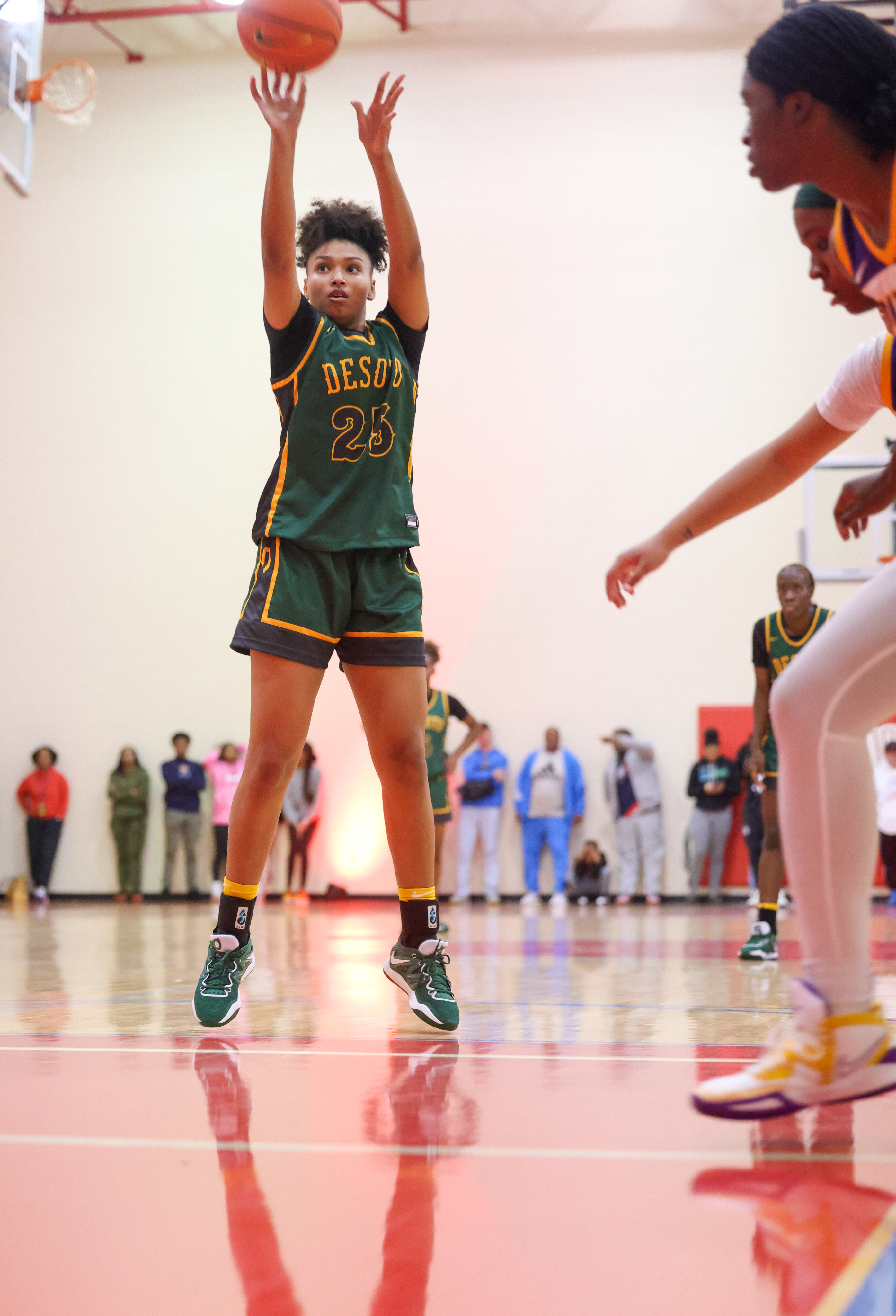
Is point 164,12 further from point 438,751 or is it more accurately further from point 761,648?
point 761,648

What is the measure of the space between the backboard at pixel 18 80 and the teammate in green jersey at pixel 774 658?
676 cm

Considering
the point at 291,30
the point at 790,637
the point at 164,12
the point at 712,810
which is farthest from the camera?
the point at 164,12

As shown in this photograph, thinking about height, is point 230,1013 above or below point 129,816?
below

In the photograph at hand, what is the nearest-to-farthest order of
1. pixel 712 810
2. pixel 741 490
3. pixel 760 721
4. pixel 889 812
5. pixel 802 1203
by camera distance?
pixel 802 1203, pixel 741 490, pixel 760 721, pixel 889 812, pixel 712 810

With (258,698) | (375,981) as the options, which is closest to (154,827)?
(375,981)

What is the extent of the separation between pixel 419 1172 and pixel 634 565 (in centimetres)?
116

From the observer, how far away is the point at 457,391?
45.6 ft

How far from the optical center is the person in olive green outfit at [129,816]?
44.8ft

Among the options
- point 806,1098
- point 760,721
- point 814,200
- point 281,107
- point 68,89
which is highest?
point 68,89

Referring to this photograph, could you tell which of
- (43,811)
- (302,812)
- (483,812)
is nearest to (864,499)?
(483,812)

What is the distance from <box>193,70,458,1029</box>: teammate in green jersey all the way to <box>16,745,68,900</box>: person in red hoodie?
37.4 ft

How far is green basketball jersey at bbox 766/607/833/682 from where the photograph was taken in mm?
5797

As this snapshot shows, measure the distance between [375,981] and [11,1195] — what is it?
9.31 ft

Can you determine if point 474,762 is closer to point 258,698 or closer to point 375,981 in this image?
point 375,981
